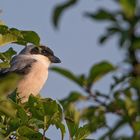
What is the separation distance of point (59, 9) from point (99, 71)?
0.86 feet

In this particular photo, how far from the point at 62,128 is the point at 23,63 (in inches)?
261

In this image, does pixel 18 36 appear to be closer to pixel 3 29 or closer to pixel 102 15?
pixel 3 29

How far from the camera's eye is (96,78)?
1.87 m

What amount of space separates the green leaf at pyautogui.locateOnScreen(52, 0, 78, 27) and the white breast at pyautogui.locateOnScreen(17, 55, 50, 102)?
8.32 m

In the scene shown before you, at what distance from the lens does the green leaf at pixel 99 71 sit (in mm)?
1762

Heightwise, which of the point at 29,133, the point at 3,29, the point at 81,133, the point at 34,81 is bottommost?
the point at 34,81

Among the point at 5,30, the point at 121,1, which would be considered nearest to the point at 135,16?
the point at 121,1

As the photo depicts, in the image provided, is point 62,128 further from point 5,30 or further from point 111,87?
point 111,87

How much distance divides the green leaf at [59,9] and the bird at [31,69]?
7838 mm

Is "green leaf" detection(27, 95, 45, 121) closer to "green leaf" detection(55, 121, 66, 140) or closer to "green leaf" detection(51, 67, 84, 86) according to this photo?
"green leaf" detection(55, 121, 66, 140)

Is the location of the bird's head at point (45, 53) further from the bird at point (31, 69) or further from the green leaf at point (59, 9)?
the green leaf at point (59, 9)

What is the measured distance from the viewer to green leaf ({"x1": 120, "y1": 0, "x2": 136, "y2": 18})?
61.2 inches

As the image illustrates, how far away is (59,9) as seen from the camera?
1720 mm

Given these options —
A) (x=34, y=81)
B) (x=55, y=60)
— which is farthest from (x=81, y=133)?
(x=55, y=60)
